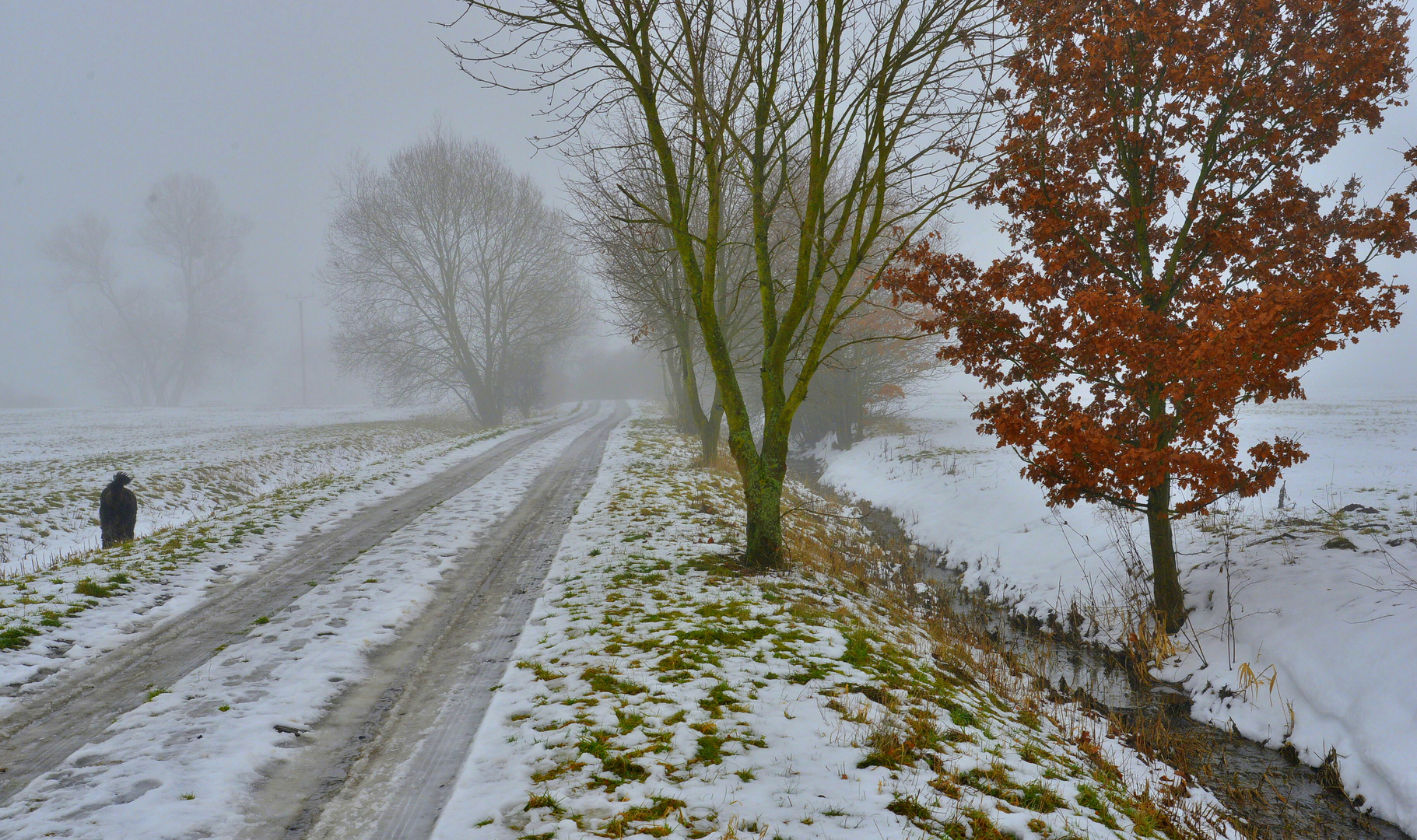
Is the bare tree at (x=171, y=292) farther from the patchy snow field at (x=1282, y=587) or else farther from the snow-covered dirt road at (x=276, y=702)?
the patchy snow field at (x=1282, y=587)

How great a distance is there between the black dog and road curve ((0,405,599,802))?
2.84 meters

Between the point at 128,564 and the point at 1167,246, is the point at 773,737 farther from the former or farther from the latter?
the point at 128,564

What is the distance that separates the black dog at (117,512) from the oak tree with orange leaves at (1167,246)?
1169cm

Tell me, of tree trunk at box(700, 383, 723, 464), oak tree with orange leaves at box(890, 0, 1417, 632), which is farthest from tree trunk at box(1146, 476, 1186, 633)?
tree trunk at box(700, 383, 723, 464)

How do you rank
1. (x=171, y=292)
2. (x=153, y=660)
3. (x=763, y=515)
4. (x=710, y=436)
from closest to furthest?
(x=153, y=660)
(x=763, y=515)
(x=710, y=436)
(x=171, y=292)

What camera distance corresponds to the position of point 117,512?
32.0 feet

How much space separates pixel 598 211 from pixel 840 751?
13715 millimetres

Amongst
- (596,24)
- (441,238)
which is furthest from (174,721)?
(441,238)

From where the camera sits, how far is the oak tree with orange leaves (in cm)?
575

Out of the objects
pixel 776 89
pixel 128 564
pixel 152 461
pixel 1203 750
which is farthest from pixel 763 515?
pixel 152 461

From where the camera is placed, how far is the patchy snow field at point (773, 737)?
3465mm

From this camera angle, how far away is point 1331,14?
5.90 meters

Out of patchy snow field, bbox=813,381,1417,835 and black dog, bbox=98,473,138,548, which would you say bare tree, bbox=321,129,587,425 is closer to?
black dog, bbox=98,473,138,548

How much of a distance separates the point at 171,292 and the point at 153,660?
77915 mm
